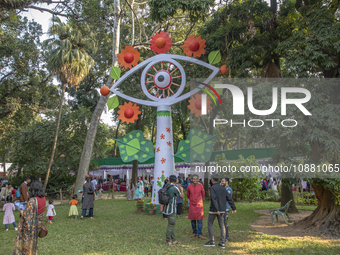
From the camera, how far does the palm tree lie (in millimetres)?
16109

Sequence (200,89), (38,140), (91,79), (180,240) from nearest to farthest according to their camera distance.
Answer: (180,240) < (200,89) < (38,140) < (91,79)

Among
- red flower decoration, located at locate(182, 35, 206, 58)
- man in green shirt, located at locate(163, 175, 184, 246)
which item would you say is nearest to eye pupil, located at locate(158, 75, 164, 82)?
red flower decoration, located at locate(182, 35, 206, 58)

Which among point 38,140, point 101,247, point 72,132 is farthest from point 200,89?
point 38,140

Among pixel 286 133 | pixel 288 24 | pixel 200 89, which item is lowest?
pixel 286 133

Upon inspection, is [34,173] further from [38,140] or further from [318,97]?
[318,97]

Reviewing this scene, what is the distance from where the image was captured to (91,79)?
29.3m

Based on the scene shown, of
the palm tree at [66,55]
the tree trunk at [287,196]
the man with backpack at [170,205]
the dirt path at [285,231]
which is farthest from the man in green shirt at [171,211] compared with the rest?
the palm tree at [66,55]

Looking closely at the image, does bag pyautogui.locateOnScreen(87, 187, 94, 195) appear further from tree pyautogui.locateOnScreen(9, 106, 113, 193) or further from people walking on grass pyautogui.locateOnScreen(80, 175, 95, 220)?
tree pyautogui.locateOnScreen(9, 106, 113, 193)

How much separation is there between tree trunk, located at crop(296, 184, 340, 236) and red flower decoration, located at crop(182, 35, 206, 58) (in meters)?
6.94

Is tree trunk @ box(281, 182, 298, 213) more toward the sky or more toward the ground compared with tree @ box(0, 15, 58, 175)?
more toward the ground

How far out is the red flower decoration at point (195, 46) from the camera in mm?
12016

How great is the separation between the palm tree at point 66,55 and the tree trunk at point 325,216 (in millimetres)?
13518

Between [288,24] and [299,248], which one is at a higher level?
[288,24]

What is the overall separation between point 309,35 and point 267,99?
2046 mm
